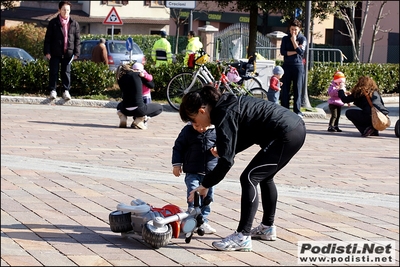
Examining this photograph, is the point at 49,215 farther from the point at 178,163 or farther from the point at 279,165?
the point at 279,165

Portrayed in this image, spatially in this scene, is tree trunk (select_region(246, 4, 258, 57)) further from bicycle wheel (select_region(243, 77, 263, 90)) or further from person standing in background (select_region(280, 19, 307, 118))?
person standing in background (select_region(280, 19, 307, 118))

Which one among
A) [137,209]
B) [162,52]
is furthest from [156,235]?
[162,52]

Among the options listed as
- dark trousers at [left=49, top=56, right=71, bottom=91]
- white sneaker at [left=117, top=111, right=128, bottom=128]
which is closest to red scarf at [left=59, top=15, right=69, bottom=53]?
dark trousers at [left=49, top=56, right=71, bottom=91]

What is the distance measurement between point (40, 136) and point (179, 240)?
584 centimetres

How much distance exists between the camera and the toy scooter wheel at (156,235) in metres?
5.98

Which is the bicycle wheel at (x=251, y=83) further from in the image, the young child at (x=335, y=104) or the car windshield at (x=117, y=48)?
the car windshield at (x=117, y=48)

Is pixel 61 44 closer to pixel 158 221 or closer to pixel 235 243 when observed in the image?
pixel 158 221

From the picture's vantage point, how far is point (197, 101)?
5727mm

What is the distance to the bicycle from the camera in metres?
15.5

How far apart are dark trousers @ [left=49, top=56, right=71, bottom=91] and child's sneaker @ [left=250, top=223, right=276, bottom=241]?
10.1m

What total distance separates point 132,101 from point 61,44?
3.38 metres

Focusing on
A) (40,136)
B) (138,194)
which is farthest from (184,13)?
(138,194)

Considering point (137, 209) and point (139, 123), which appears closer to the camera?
point (137, 209)

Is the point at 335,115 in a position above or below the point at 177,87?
below
